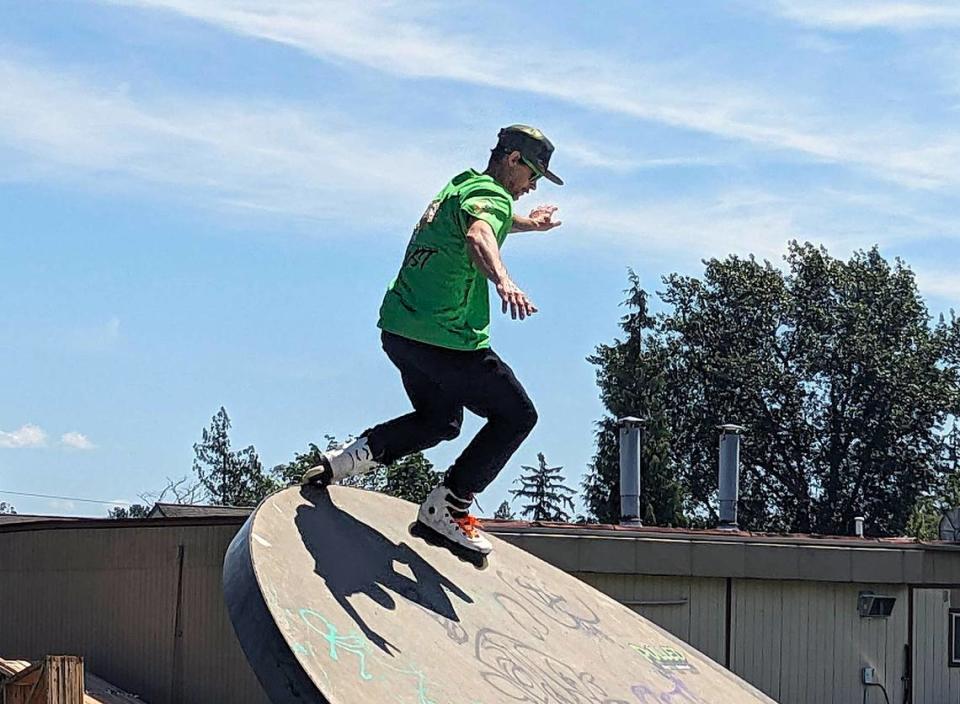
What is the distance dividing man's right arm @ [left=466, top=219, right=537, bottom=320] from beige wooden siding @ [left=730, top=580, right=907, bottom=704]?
503 inches

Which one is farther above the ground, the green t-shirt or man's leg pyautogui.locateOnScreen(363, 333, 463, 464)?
the green t-shirt

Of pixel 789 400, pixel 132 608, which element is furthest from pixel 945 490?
pixel 132 608

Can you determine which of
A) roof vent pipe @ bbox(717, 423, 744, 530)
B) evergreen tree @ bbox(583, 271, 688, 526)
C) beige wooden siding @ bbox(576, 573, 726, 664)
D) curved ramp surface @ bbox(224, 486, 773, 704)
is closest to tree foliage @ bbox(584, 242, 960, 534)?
evergreen tree @ bbox(583, 271, 688, 526)

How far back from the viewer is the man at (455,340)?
6.73 meters

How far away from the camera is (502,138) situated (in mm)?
7027

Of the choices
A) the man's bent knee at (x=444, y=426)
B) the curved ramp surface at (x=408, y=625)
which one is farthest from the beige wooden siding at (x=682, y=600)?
the man's bent knee at (x=444, y=426)

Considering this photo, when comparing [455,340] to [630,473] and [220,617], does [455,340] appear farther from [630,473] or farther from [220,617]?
[630,473]

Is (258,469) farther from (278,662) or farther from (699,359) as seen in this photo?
(278,662)

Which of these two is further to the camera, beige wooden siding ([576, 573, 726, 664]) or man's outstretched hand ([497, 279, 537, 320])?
beige wooden siding ([576, 573, 726, 664])

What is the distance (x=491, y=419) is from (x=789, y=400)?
1956 inches

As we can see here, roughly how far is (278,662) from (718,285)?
2091 inches

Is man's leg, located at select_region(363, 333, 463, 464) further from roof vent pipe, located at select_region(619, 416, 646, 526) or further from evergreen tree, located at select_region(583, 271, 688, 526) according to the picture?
evergreen tree, located at select_region(583, 271, 688, 526)

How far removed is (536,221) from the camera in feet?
25.3

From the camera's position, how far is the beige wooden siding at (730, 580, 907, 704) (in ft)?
60.9
